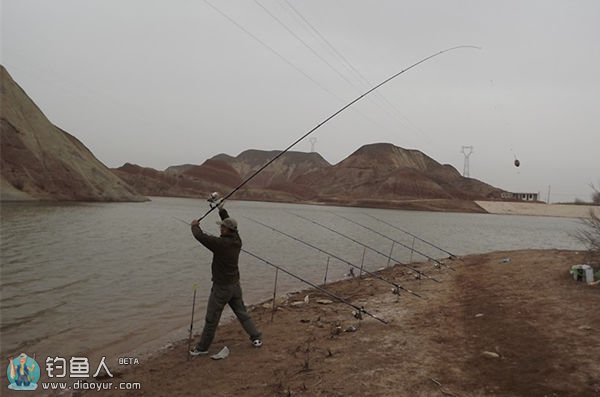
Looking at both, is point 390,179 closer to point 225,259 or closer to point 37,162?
point 37,162

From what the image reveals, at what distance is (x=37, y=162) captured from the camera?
59938mm

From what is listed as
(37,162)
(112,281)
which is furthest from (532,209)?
(112,281)

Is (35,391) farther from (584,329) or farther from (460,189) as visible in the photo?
(460,189)

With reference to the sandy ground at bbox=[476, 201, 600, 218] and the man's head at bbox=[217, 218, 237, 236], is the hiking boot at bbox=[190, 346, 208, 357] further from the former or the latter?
the sandy ground at bbox=[476, 201, 600, 218]

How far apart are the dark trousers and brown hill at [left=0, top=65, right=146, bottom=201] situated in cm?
5421

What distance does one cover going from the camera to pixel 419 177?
13800 cm

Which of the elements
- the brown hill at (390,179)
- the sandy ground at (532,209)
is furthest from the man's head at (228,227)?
the brown hill at (390,179)

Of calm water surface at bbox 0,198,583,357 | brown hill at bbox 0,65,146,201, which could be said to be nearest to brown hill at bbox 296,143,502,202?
brown hill at bbox 0,65,146,201

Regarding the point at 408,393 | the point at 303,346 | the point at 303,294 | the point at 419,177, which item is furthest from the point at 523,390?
the point at 419,177

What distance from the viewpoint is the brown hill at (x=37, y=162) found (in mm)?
55312

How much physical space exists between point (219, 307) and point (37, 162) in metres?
65.7
